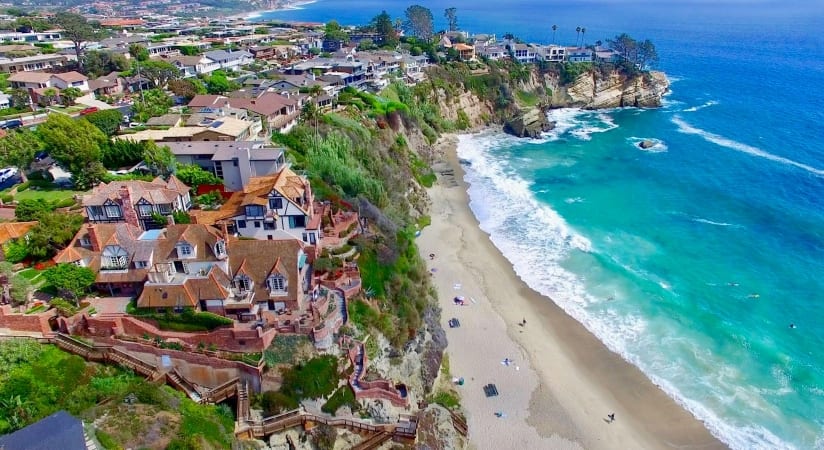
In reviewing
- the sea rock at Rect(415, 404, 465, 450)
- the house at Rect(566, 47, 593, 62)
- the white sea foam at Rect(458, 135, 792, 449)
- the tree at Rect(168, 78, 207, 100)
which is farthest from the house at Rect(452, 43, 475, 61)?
the sea rock at Rect(415, 404, 465, 450)

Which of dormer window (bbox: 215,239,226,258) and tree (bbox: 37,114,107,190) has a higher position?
tree (bbox: 37,114,107,190)

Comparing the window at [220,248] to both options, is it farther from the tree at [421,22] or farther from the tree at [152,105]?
the tree at [421,22]

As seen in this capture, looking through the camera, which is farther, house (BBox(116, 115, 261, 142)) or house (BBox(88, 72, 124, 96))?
house (BBox(88, 72, 124, 96))

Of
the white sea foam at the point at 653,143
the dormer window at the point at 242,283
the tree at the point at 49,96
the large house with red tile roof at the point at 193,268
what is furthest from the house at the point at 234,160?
the white sea foam at the point at 653,143

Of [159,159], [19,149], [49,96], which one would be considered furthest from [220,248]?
[49,96]

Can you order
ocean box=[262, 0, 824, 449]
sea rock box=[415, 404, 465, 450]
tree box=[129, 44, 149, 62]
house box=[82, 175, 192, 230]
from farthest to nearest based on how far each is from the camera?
tree box=[129, 44, 149, 62]
ocean box=[262, 0, 824, 449]
house box=[82, 175, 192, 230]
sea rock box=[415, 404, 465, 450]

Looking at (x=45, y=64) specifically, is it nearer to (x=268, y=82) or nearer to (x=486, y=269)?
(x=268, y=82)

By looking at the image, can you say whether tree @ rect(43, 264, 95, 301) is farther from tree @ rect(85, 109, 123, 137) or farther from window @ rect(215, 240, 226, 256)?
tree @ rect(85, 109, 123, 137)

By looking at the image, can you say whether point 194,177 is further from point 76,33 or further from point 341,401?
point 76,33
